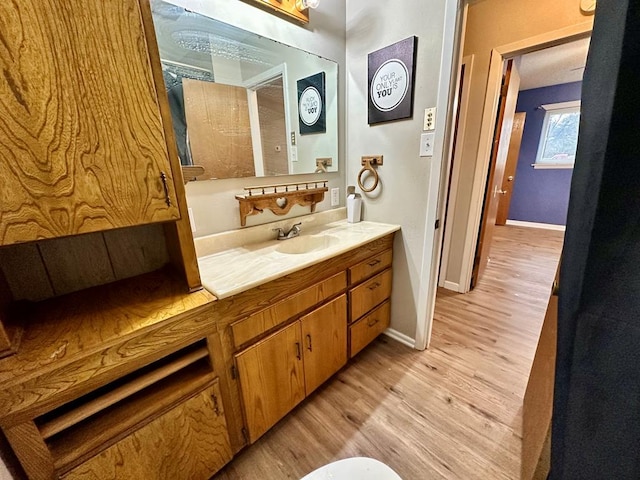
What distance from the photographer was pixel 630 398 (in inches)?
16.6

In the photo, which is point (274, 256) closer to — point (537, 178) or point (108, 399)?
point (108, 399)

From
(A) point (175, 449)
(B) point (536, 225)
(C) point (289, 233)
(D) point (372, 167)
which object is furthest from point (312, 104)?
(B) point (536, 225)

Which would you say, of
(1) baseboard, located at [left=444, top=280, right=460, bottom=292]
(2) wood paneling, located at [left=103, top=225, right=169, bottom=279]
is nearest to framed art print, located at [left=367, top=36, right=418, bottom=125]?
(2) wood paneling, located at [left=103, top=225, right=169, bottom=279]

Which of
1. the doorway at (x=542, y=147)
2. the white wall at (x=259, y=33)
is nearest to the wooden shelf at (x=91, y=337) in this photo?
the white wall at (x=259, y=33)

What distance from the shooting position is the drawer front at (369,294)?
4.85 feet

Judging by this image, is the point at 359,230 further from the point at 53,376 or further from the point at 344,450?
the point at 53,376

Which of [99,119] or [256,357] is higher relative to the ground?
[99,119]

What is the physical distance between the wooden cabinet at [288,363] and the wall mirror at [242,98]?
2.80 ft

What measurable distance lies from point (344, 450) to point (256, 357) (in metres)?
0.64

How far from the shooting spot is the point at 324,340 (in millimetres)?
1333

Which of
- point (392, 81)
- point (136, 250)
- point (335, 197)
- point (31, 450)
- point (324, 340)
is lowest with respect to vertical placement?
point (324, 340)

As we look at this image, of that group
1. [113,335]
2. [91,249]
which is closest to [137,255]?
[91,249]

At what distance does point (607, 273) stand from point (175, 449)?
129 cm

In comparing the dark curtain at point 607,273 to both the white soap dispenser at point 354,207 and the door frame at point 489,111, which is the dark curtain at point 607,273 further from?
the door frame at point 489,111
